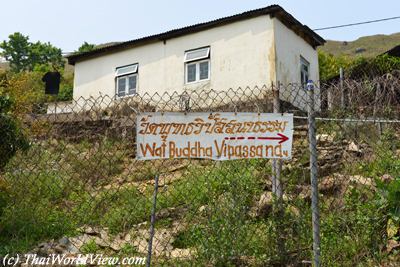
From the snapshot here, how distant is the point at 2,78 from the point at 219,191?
446 centimetres

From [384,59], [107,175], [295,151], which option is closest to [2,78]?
[107,175]

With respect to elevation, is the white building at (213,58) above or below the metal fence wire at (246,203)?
above

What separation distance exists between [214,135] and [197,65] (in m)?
11.0

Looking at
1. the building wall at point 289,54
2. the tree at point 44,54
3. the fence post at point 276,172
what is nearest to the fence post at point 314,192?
the fence post at point 276,172

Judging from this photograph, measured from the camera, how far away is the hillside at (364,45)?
58812 millimetres

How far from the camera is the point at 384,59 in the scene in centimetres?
1458

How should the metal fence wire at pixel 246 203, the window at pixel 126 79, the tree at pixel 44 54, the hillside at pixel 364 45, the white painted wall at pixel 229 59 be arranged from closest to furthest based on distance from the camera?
the metal fence wire at pixel 246 203, the white painted wall at pixel 229 59, the window at pixel 126 79, the tree at pixel 44 54, the hillside at pixel 364 45

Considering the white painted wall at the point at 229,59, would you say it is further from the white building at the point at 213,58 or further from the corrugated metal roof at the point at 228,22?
the corrugated metal roof at the point at 228,22

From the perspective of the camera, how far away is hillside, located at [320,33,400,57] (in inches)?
2315

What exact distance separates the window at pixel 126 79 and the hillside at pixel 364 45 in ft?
154

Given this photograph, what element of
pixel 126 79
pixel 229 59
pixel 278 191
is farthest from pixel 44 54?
pixel 278 191

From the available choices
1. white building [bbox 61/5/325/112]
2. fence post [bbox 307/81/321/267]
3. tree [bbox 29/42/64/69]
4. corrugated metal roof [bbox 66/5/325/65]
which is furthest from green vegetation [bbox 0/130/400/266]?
tree [bbox 29/42/64/69]

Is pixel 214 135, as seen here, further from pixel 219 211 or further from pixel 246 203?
pixel 246 203

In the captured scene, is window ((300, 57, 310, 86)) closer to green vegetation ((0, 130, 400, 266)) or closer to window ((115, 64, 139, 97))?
window ((115, 64, 139, 97))
